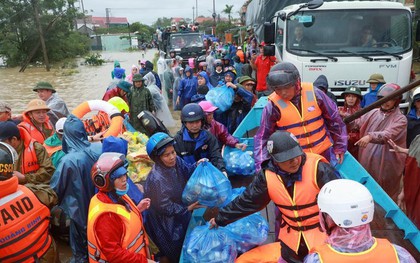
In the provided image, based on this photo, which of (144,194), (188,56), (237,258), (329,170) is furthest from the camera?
(188,56)

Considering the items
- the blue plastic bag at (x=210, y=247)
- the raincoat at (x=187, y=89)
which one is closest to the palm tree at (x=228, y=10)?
the raincoat at (x=187, y=89)

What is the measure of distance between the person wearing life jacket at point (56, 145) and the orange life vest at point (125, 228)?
1762mm

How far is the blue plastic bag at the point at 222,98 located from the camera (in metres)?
5.38

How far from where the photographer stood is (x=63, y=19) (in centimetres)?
3406

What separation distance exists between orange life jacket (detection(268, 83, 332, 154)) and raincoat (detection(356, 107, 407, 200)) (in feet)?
2.74

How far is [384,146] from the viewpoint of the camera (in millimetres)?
4059

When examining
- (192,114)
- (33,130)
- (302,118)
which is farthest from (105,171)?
(33,130)

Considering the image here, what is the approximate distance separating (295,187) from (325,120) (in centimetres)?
153

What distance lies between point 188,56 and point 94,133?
11780 mm

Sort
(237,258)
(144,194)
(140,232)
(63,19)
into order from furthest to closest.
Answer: (63,19)
(144,194)
(237,258)
(140,232)

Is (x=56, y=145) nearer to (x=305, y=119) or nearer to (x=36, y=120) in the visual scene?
(x=36, y=120)

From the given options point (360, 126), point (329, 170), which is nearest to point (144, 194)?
point (329, 170)

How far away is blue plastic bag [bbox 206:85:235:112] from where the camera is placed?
5.38m

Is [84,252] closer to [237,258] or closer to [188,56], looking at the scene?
[237,258]
